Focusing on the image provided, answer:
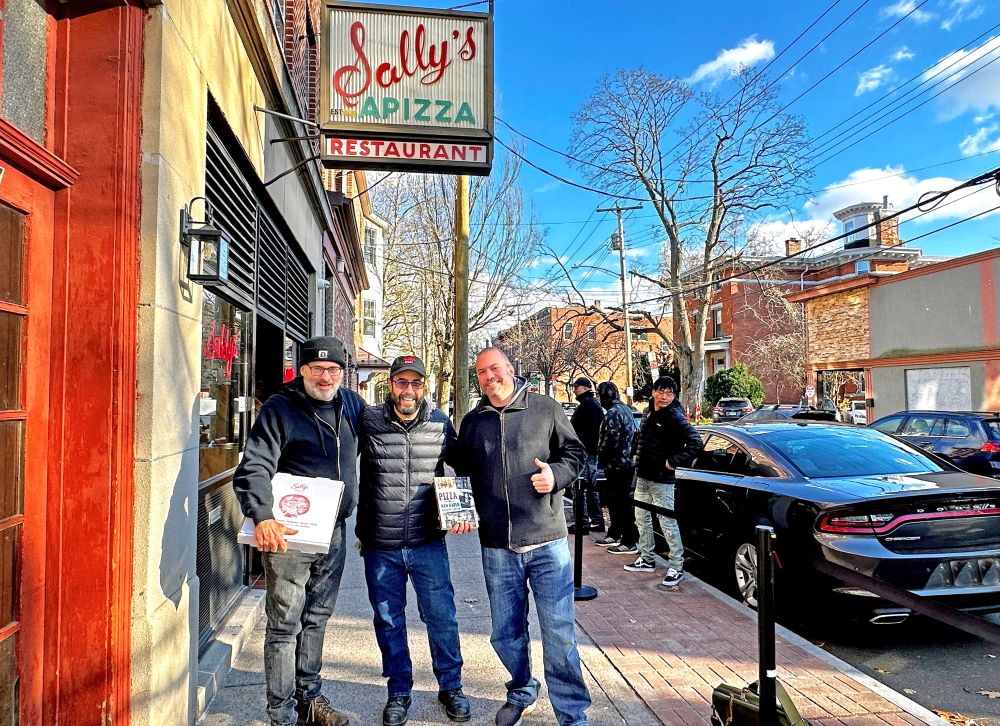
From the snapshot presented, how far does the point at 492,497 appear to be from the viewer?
3402 mm

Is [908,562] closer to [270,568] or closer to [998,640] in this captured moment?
[998,640]

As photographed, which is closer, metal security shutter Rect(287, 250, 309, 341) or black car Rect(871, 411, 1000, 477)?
metal security shutter Rect(287, 250, 309, 341)

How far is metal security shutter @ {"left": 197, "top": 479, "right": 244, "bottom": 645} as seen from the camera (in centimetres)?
419

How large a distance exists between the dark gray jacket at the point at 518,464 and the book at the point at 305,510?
732mm

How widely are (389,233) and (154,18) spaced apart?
2760 cm

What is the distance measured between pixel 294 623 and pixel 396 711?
709 mm

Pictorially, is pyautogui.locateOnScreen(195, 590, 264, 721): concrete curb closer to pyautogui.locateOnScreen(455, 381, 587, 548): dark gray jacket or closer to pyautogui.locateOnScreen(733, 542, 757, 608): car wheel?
pyautogui.locateOnScreen(455, 381, 587, 548): dark gray jacket

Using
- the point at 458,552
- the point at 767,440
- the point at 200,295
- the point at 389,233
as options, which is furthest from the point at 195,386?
the point at 389,233

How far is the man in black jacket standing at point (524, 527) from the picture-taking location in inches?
130

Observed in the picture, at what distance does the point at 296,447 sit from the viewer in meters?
3.37

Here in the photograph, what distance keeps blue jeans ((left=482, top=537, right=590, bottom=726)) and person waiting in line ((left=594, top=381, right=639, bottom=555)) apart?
4.07m

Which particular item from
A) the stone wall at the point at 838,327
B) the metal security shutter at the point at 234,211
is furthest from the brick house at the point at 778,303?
the metal security shutter at the point at 234,211

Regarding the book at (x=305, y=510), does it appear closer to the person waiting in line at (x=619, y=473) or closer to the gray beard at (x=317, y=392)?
the gray beard at (x=317, y=392)

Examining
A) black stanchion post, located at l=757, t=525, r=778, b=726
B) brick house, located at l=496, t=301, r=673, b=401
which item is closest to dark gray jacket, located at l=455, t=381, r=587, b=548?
black stanchion post, located at l=757, t=525, r=778, b=726
